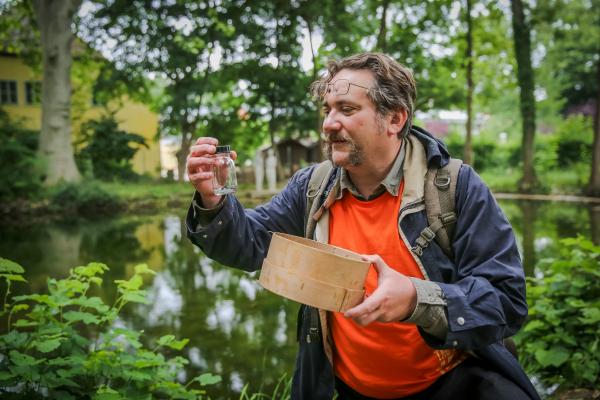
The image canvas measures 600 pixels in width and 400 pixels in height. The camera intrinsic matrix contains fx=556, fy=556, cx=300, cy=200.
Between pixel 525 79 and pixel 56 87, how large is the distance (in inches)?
729

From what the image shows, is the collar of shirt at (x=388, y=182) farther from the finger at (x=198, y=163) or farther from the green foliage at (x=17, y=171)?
the green foliage at (x=17, y=171)

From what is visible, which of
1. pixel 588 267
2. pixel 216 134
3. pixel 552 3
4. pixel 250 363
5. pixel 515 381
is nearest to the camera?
pixel 515 381

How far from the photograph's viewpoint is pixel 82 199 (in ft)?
53.7

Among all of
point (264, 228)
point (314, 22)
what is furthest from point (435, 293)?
point (314, 22)

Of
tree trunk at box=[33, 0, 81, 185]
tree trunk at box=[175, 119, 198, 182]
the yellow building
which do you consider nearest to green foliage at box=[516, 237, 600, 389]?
tree trunk at box=[33, 0, 81, 185]

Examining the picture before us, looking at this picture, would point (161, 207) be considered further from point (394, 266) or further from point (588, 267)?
point (394, 266)

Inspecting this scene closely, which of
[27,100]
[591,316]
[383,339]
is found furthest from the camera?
[27,100]

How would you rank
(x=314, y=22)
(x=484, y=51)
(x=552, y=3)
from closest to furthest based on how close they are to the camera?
1. (x=314, y=22)
2. (x=552, y=3)
3. (x=484, y=51)

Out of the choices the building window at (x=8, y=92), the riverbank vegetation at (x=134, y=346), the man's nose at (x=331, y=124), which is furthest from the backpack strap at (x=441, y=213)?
the building window at (x=8, y=92)

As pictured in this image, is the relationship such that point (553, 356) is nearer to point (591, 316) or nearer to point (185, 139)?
point (591, 316)

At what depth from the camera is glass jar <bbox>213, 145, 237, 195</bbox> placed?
6.85 ft

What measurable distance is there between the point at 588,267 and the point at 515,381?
2.28m

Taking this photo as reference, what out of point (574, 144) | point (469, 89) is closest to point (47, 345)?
point (469, 89)

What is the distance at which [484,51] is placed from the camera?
2434 cm
